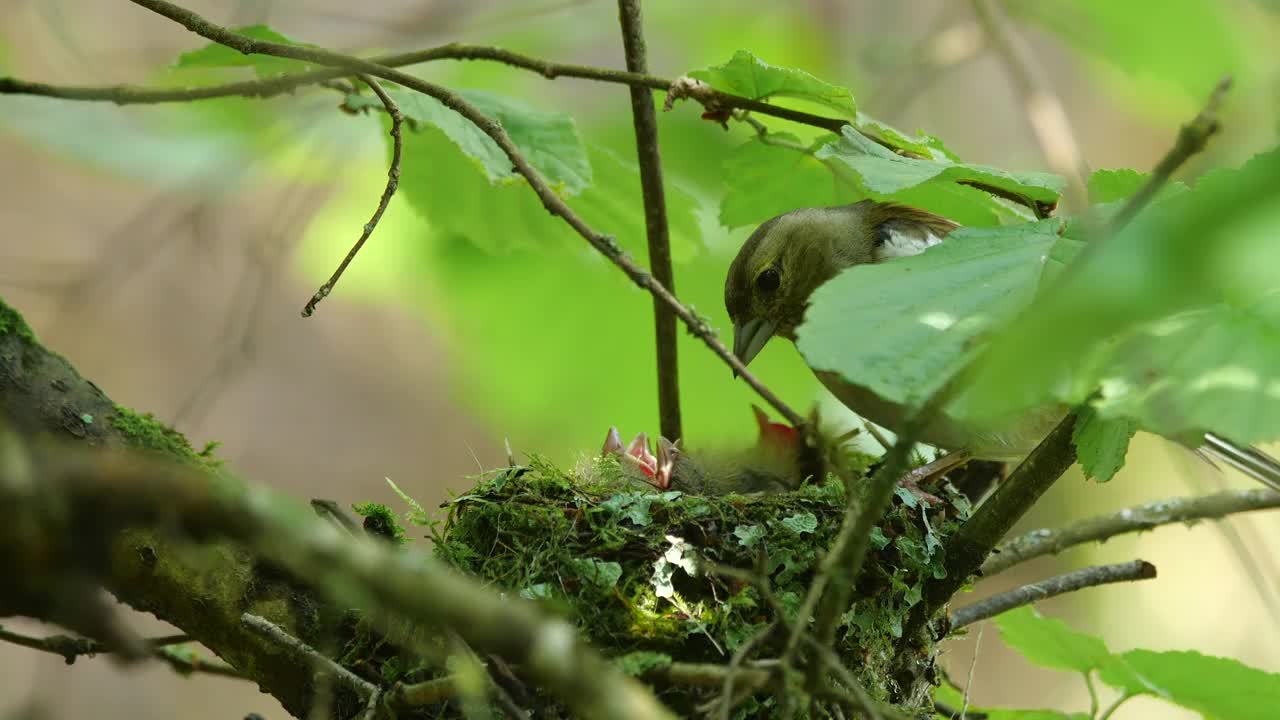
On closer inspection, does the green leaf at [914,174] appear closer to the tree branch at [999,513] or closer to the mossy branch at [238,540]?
the tree branch at [999,513]

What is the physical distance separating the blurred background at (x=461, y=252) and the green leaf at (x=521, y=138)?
0.47 m

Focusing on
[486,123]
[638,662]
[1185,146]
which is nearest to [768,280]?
[486,123]

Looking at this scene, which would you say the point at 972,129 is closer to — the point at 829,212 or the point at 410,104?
the point at 829,212

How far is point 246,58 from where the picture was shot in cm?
→ 338

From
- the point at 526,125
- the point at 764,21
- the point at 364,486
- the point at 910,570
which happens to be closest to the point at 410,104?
the point at 526,125

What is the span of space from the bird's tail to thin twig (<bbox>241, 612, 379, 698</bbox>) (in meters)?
2.78

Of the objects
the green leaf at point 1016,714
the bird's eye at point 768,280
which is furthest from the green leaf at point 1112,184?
the bird's eye at point 768,280

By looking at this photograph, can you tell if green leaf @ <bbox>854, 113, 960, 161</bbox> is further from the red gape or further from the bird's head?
the bird's head

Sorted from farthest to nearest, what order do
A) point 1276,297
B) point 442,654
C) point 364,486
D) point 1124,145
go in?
point 1124,145, point 364,486, point 442,654, point 1276,297

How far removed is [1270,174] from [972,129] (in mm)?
10236

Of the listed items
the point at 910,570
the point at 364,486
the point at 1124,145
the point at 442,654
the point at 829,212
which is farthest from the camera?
the point at 1124,145

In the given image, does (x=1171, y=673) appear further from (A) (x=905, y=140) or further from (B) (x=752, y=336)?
(B) (x=752, y=336)

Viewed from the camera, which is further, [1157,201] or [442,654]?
[442,654]

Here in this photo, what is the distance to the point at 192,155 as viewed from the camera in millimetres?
5297
